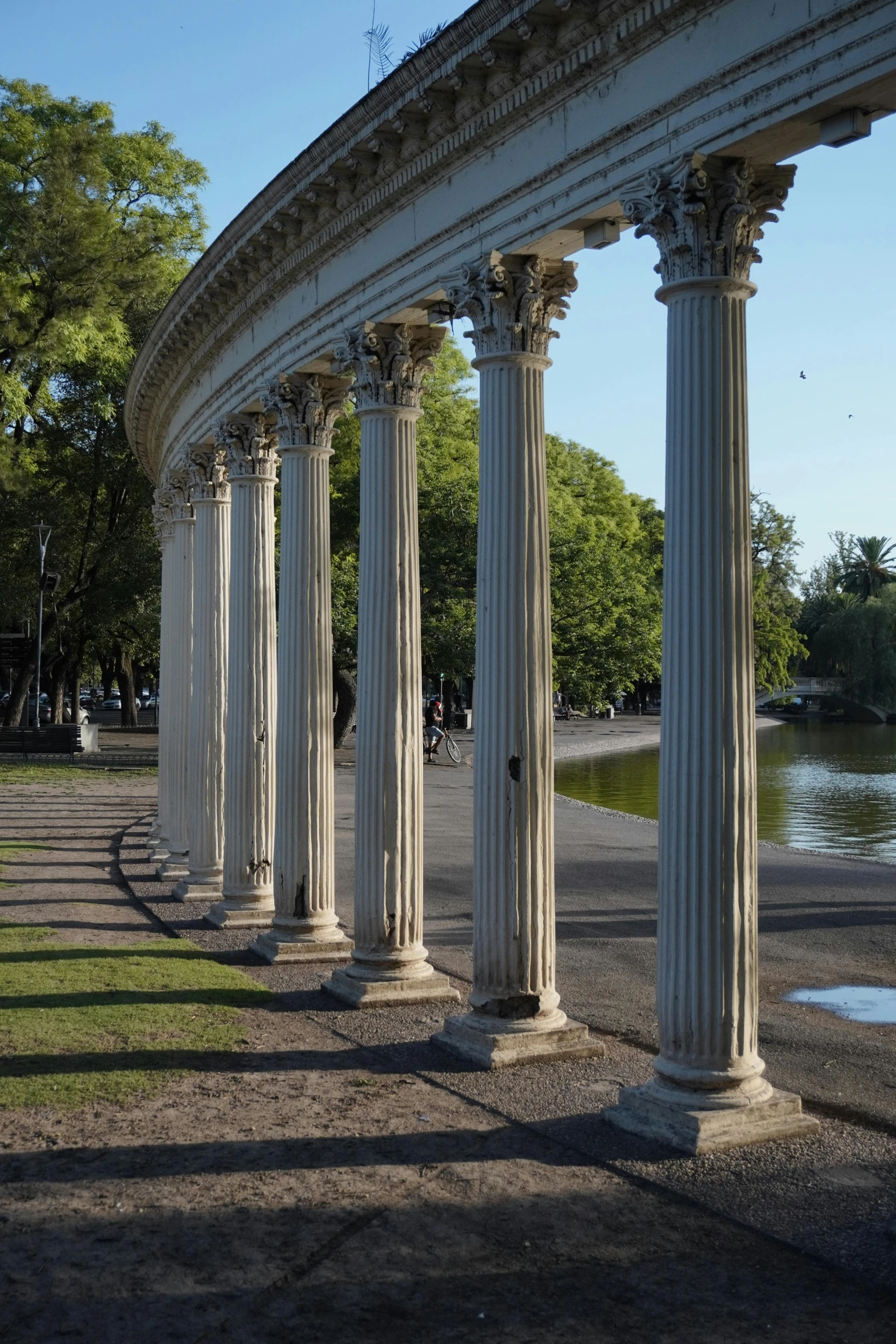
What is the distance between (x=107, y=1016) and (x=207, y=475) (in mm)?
10724

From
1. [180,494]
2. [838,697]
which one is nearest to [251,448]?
[180,494]

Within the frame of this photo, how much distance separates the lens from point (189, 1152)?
31.8 feet

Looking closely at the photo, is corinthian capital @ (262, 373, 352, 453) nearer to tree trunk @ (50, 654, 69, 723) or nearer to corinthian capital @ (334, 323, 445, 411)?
corinthian capital @ (334, 323, 445, 411)

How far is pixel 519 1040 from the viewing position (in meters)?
12.0

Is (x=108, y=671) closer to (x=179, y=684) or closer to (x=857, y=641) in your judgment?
(x=857, y=641)

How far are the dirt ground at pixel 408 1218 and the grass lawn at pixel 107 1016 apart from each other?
0.46m

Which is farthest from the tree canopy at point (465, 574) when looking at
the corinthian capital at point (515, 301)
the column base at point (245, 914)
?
the corinthian capital at point (515, 301)

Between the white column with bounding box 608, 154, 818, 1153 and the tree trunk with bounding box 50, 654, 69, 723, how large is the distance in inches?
2416

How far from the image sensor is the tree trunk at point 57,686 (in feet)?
225

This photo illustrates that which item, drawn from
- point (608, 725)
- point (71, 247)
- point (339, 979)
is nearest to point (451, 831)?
point (339, 979)

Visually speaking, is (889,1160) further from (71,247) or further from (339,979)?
(71,247)

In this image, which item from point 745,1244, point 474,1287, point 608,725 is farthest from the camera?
point 608,725

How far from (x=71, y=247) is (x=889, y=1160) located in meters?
44.5

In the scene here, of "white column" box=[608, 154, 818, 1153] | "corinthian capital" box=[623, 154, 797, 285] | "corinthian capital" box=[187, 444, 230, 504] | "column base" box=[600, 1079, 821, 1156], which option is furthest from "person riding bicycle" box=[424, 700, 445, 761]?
"corinthian capital" box=[623, 154, 797, 285]
